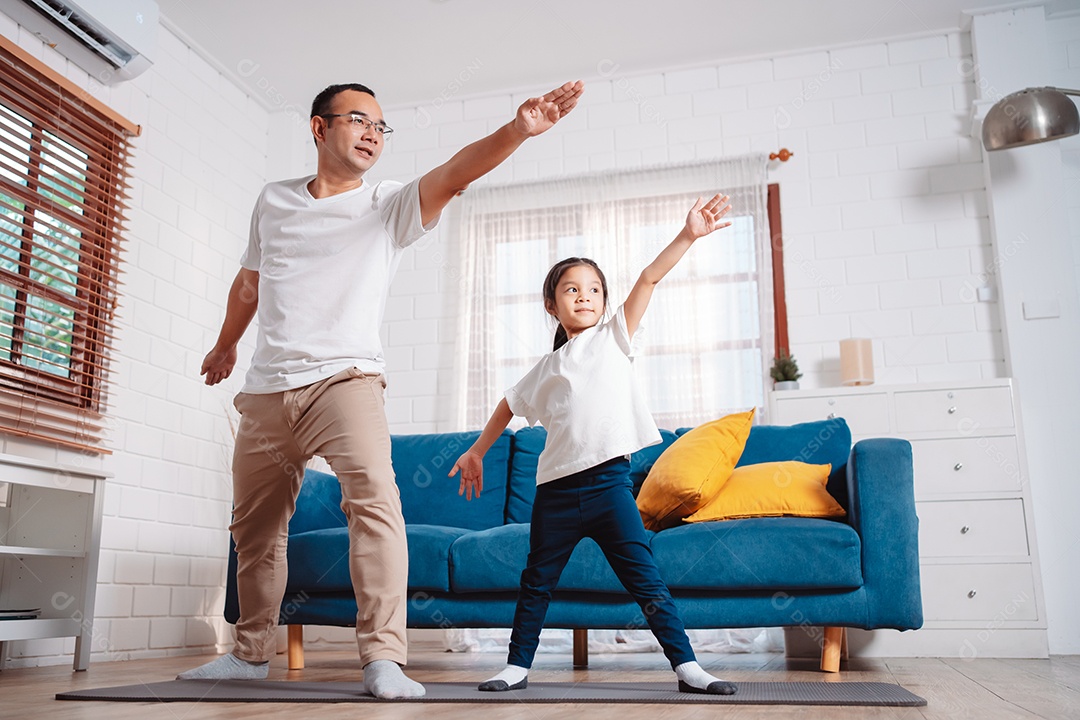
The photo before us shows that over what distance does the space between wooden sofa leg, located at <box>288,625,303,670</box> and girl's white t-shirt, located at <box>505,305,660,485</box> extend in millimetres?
1256

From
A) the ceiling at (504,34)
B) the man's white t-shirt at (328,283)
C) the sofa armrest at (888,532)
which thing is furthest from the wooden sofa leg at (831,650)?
the ceiling at (504,34)

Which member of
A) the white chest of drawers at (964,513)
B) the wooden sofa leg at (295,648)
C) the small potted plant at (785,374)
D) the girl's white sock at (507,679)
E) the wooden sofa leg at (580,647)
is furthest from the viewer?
the small potted plant at (785,374)

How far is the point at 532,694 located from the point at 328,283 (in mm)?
1000

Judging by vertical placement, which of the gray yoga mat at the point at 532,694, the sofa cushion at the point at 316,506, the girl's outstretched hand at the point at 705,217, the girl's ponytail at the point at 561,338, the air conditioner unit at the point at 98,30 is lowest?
the gray yoga mat at the point at 532,694

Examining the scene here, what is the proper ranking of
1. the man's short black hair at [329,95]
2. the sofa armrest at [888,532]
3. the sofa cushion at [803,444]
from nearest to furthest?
the man's short black hair at [329,95], the sofa armrest at [888,532], the sofa cushion at [803,444]

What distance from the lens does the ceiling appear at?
439cm

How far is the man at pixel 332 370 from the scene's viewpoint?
6.51 feet

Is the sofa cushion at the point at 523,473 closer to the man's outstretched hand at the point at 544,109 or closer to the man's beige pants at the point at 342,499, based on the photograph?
the man's beige pants at the point at 342,499

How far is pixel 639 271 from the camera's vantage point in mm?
4715

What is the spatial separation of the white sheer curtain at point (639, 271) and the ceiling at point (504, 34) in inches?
23.1

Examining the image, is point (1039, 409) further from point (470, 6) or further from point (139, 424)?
point (139, 424)

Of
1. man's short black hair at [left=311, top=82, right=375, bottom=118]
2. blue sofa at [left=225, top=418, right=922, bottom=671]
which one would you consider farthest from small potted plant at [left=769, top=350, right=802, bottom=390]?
man's short black hair at [left=311, top=82, right=375, bottom=118]

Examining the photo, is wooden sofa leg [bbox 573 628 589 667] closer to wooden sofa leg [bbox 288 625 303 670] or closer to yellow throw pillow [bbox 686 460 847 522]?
yellow throw pillow [bbox 686 460 847 522]

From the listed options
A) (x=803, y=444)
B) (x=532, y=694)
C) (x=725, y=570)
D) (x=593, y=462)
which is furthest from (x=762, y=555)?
(x=532, y=694)
